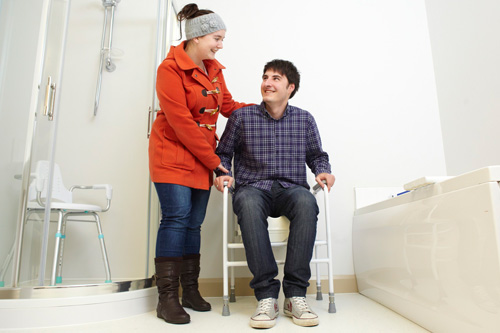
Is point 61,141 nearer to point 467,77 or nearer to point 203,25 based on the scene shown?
point 203,25

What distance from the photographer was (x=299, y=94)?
2043mm

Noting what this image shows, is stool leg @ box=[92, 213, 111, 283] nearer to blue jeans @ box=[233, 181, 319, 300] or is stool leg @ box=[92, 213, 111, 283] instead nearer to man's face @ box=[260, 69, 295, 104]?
blue jeans @ box=[233, 181, 319, 300]

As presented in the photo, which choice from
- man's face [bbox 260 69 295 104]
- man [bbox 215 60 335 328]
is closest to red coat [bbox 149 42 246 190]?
man [bbox 215 60 335 328]

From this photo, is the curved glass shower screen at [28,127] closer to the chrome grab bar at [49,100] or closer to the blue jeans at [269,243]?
the chrome grab bar at [49,100]

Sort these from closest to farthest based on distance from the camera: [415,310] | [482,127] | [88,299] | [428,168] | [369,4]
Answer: [415,310], [88,299], [482,127], [428,168], [369,4]

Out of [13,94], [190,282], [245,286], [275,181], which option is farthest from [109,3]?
[245,286]

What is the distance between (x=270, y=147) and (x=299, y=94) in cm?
59

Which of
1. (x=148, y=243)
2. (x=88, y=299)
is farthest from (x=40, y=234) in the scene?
(x=148, y=243)

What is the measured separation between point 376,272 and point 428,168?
2.49 feet

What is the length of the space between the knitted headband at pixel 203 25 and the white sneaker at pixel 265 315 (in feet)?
3.45

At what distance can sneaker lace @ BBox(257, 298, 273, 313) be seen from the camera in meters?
1.23

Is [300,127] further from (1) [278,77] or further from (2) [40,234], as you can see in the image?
Result: (2) [40,234]

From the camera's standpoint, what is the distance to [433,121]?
6.77ft

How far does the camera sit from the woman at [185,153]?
1.35m
